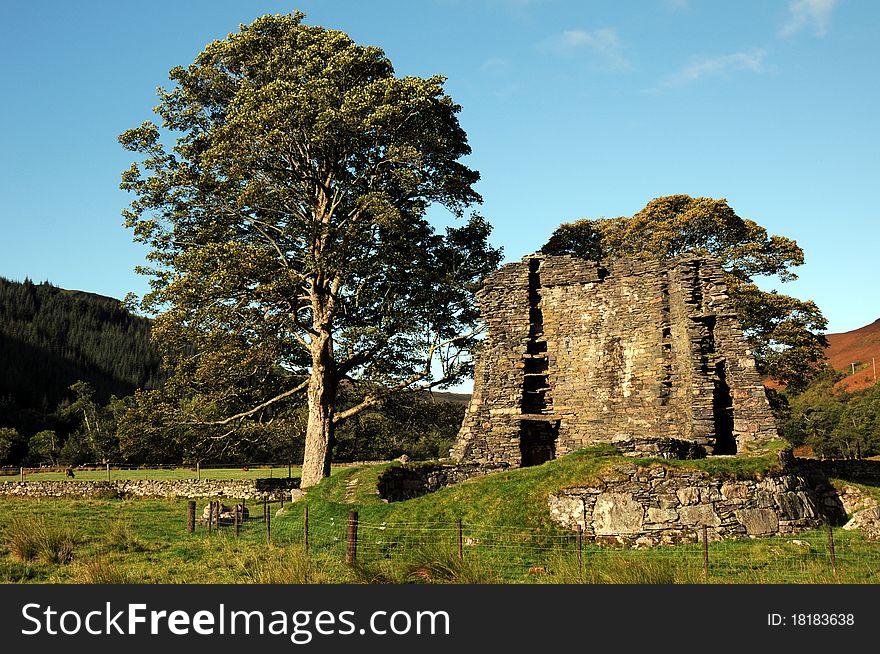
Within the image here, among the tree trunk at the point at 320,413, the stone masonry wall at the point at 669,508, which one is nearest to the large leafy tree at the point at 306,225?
the tree trunk at the point at 320,413

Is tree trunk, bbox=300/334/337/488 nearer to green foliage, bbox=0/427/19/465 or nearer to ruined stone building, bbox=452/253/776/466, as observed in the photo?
ruined stone building, bbox=452/253/776/466

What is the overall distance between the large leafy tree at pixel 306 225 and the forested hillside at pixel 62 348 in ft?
271

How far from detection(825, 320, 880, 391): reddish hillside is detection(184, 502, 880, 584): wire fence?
102041 millimetres

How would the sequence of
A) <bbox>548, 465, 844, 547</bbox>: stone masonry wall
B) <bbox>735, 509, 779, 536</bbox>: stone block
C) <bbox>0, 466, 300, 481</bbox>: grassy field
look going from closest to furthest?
<bbox>548, 465, 844, 547</bbox>: stone masonry wall < <bbox>735, 509, 779, 536</bbox>: stone block < <bbox>0, 466, 300, 481</bbox>: grassy field

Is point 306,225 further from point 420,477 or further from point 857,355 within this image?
point 857,355

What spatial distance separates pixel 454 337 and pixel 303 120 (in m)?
10.0

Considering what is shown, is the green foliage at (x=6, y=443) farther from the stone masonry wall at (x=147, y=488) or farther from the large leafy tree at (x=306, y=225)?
the large leafy tree at (x=306, y=225)

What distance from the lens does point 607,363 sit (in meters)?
25.7

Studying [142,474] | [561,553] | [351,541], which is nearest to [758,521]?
[561,553]

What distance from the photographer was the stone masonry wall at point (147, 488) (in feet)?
106

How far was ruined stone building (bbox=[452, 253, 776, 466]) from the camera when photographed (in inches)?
926

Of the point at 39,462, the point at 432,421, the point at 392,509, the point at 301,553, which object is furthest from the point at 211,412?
the point at 39,462

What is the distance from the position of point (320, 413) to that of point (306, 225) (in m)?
7.03

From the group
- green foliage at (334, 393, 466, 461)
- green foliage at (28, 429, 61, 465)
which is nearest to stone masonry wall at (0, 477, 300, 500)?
green foliage at (334, 393, 466, 461)
